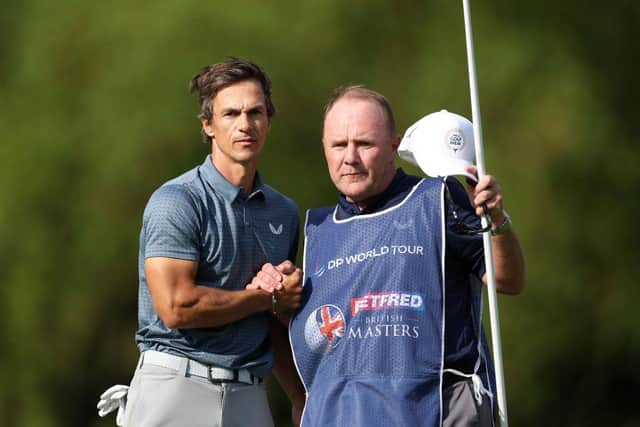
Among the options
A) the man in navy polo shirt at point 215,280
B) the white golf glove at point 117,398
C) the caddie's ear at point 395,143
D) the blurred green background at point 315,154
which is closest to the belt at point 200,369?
the man in navy polo shirt at point 215,280

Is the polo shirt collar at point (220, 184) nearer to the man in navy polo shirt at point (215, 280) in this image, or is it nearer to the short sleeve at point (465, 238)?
the man in navy polo shirt at point (215, 280)

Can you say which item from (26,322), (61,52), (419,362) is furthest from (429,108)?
(419,362)

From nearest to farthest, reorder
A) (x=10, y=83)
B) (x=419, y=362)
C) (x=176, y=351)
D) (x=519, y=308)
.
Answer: (x=419, y=362) → (x=176, y=351) → (x=519, y=308) → (x=10, y=83)

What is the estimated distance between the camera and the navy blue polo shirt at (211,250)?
3.45m

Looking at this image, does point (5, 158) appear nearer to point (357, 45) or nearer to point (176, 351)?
point (357, 45)

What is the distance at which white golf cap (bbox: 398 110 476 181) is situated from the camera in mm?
3158

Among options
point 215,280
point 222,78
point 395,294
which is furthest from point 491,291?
point 222,78

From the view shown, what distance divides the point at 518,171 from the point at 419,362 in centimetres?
381

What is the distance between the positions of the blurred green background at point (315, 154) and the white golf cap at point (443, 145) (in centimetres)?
332

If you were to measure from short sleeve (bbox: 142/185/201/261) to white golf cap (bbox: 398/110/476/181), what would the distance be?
2.24ft

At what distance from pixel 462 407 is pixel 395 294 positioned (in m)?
0.33

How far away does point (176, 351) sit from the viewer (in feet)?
11.4

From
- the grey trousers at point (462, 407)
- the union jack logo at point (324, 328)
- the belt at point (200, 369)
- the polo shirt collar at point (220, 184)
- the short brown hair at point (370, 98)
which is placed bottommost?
the grey trousers at point (462, 407)

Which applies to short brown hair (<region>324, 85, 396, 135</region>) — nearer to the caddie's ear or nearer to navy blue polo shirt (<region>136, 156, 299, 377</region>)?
the caddie's ear
